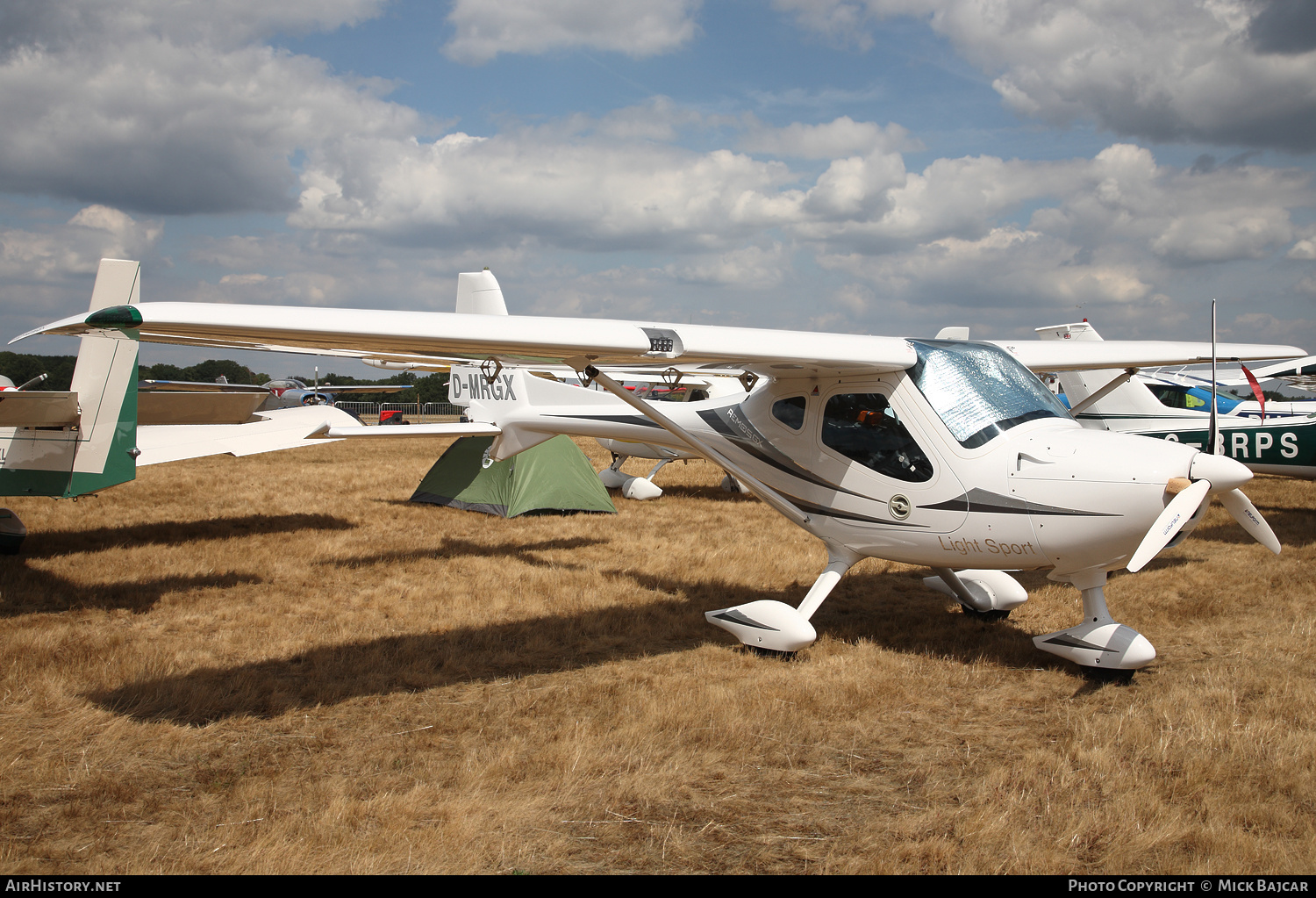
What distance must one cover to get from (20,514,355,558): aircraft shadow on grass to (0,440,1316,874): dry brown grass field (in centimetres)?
60

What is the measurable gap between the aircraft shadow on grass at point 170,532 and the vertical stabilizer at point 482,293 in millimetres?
3680

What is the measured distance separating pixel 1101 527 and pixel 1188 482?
50 centimetres

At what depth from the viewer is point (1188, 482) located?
13.9 feet

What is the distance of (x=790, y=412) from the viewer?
6012 mm

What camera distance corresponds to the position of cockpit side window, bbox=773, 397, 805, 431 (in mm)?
5945

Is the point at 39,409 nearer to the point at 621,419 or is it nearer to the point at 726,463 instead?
the point at 621,419

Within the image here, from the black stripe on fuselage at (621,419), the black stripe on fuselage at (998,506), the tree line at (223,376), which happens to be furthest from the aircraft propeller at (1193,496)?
the tree line at (223,376)

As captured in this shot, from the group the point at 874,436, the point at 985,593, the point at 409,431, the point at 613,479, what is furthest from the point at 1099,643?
the point at 613,479

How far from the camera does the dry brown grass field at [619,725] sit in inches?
125

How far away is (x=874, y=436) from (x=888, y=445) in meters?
0.13

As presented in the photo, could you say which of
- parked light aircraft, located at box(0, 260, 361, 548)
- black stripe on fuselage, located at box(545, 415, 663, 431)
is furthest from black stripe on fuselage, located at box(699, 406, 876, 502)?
parked light aircraft, located at box(0, 260, 361, 548)

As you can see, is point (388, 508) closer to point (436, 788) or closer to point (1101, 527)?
point (436, 788)

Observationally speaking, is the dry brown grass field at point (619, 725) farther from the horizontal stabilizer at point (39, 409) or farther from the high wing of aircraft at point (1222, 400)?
the high wing of aircraft at point (1222, 400)
